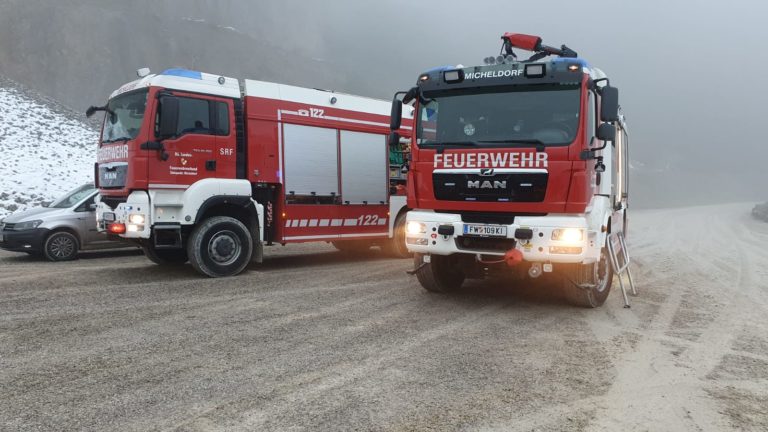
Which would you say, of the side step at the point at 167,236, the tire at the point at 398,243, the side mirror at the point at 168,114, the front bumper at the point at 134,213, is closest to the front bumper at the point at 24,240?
the front bumper at the point at 134,213

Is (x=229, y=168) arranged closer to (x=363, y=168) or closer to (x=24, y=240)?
(x=363, y=168)

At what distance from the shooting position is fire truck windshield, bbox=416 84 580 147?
18.9ft

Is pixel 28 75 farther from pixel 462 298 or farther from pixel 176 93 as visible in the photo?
pixel 462 298

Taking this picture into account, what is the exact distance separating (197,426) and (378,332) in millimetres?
2340

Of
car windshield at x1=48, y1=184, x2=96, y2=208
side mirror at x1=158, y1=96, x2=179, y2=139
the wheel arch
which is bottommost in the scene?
the wheel arch

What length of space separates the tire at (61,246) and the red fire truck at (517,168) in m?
7.27

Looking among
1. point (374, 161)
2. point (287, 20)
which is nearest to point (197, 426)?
point (374, 161)

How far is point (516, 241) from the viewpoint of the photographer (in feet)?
18.9

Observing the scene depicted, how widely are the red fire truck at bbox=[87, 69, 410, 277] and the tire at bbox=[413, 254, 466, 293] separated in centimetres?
161

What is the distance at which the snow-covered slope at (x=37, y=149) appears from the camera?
17234 mm

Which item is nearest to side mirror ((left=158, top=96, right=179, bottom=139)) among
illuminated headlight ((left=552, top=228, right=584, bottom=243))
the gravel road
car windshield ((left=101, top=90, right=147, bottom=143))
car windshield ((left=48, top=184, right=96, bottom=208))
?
car windshield ((left=101, top=90, right=147, bottom=143))

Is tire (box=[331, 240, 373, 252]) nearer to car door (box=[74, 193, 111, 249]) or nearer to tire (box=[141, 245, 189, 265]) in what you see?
tire (box=[141, 245, 189, 265])

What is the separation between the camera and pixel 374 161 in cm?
1048

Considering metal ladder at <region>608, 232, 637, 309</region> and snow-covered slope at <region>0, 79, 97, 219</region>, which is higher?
snow-covered slope at <region>0, 79, 97, 219</region>
